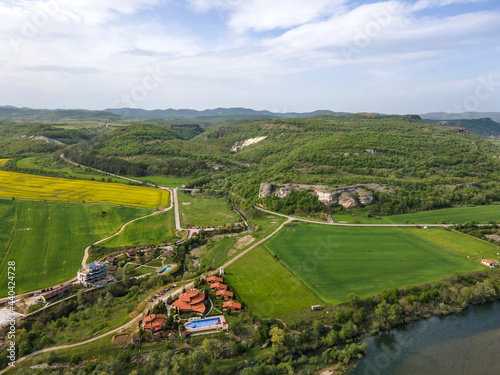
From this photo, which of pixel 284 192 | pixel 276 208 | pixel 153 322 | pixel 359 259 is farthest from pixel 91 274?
pixel 284 192

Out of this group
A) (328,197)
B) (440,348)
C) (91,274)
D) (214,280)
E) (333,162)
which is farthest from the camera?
(333,162)

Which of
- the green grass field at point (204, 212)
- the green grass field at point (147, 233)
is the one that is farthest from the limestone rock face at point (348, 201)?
the green grass field at point (147, 233)

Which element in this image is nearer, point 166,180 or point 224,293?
point 224,293

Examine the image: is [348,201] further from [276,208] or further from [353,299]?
[353,299]

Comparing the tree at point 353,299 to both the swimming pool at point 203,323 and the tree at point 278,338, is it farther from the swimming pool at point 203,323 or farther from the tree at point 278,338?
the swimming pool at point 203,323

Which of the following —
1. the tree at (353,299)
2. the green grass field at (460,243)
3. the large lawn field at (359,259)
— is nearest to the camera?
the tree at (353,299)

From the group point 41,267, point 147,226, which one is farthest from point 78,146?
point 41,267
